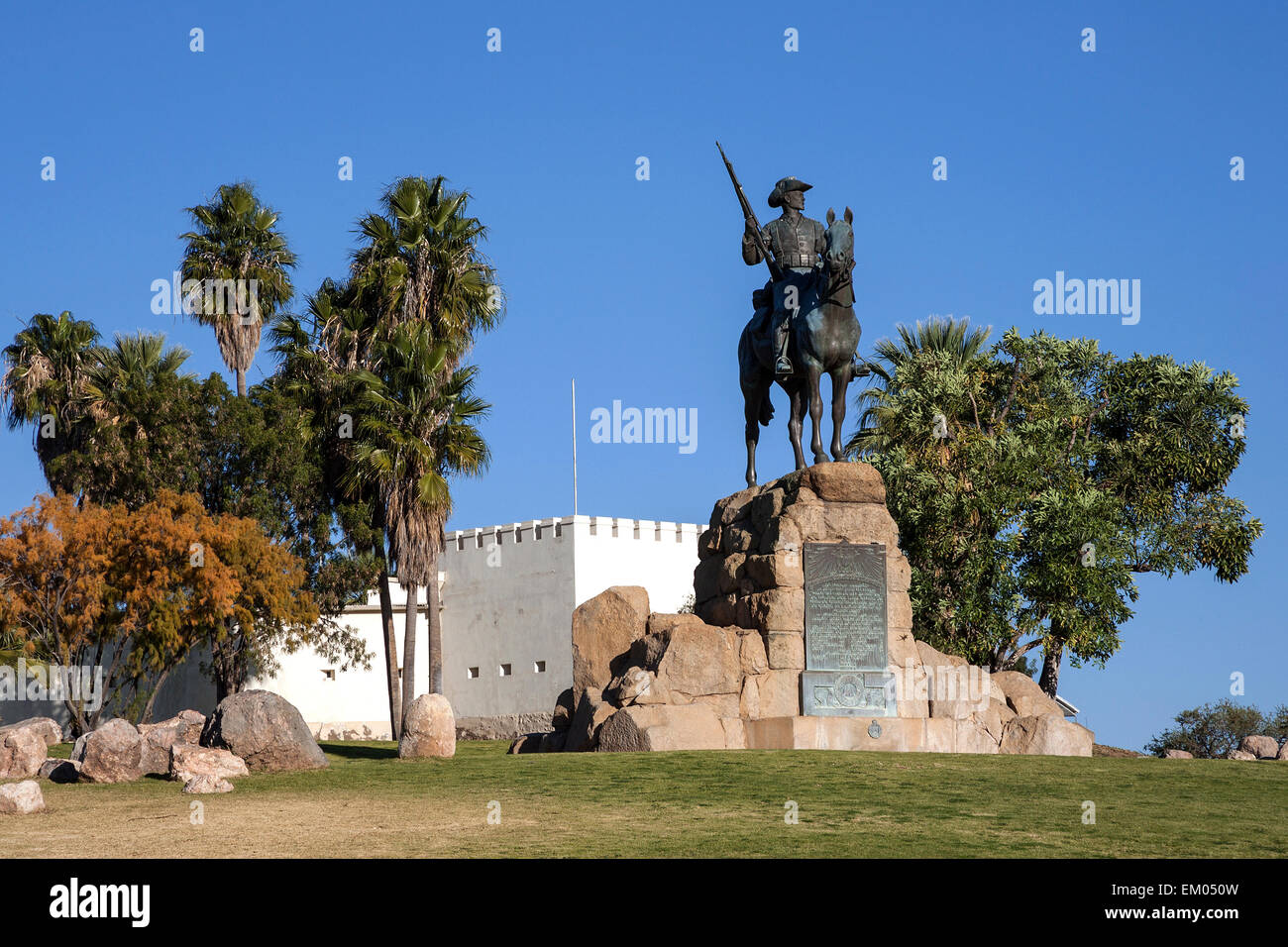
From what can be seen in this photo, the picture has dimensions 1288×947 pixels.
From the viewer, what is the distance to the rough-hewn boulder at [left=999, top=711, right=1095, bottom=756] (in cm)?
1942

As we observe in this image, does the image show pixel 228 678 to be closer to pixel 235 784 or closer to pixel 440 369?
pixel 440 369

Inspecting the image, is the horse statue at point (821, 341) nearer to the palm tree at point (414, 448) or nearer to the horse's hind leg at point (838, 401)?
the horse's hind leg at point (838, 401)

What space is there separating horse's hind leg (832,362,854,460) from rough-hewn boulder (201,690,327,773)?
304 inches

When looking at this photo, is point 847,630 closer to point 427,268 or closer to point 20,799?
point 20,799

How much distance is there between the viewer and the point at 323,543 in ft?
122

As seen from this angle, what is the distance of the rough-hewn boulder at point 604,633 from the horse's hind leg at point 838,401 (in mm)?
3184

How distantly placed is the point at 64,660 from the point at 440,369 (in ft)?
36.3

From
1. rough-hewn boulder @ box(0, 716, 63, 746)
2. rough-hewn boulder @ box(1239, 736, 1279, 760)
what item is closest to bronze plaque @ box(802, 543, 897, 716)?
rough-hewn boulder @ box(0, 716, 63, 746)

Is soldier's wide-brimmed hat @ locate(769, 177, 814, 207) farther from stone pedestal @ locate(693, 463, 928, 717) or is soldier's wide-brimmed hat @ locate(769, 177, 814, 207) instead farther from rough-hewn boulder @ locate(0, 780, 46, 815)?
rough-hewn boulder @ locate(0, 780, 46, 815)

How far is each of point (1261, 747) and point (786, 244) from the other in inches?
547

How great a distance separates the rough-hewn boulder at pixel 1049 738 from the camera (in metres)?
19.4

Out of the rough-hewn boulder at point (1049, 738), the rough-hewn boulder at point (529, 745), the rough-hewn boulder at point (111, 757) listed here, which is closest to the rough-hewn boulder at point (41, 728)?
the rough-hewn boulder at point (111, 757)

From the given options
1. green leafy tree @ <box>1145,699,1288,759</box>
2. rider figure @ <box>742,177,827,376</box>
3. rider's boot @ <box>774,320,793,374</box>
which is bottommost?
green leafy tree @ <box>1145,699,1288,759</box>
